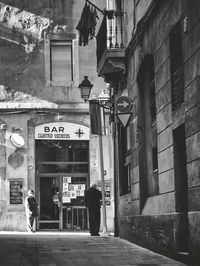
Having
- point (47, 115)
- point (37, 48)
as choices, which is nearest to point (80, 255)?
point (47, 115)

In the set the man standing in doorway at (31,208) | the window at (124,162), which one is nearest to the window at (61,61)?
the man standing in doorway at (31,208)

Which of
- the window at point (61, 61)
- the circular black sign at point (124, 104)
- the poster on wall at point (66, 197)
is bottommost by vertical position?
the poster on wall at point (66, 197)

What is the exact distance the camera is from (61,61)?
84.6 ft

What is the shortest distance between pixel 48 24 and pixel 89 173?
20.4 ft

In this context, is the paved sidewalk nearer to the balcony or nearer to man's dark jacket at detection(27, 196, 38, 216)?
the balcony

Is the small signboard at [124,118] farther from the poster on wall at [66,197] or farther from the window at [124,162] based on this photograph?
the poster on wall at [66,197]

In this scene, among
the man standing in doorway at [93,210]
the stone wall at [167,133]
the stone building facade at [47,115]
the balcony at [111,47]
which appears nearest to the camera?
the stone wall at [167,133]

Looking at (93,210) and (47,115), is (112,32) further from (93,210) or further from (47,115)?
Result: (47,115)

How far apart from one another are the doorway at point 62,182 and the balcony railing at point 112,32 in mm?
7589

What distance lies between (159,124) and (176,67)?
1561mm

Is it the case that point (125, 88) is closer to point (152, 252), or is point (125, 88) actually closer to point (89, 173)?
point (152, 252)

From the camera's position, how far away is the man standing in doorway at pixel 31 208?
77.0 ft

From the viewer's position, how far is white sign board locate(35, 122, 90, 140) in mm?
25297

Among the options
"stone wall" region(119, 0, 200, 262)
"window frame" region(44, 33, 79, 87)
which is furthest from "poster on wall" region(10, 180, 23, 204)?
"stone wall" region(119, 0, 200, 262)
